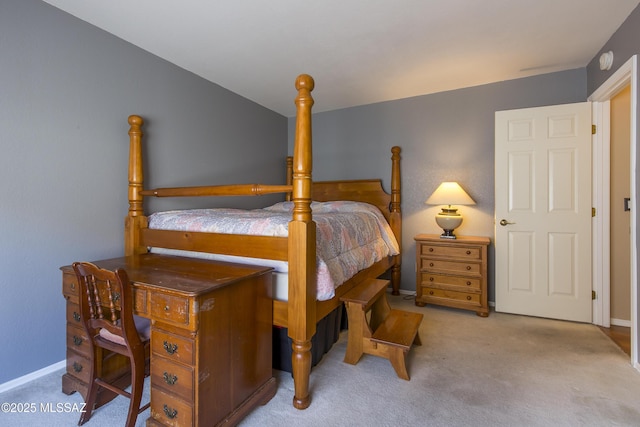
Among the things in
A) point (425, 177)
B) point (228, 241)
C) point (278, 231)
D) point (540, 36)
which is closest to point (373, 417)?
point (278, 231)

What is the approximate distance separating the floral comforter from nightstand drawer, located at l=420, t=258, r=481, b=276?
52 centimetres

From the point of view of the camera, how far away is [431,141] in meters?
3.39

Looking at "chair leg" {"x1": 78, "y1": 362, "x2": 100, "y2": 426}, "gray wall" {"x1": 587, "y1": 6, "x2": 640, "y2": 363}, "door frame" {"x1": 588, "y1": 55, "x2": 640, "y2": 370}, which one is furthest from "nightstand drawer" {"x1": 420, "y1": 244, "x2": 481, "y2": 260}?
"chair leg" {"x1": 78, "y1": 362, "x2": 100, "y2": 426}

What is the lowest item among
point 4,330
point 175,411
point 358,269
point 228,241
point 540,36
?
point 175,411

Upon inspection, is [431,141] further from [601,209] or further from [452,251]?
[601,209]

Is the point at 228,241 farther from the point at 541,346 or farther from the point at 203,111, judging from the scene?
the point at 541,346

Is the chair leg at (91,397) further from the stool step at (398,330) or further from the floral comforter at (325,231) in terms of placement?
the stool step at (398,330)

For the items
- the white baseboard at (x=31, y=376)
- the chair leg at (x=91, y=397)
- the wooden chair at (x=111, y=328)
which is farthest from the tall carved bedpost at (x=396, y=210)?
the white baseboard at (x=31, y=376)

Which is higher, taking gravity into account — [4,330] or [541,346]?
[4,330]

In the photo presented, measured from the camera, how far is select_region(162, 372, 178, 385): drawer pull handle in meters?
1.25

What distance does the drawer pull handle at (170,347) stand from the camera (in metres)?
1.25

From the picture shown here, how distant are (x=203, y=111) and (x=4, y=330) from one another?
2.18 m

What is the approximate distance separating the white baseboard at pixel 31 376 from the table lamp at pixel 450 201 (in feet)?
10.6

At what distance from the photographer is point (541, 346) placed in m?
2.20
